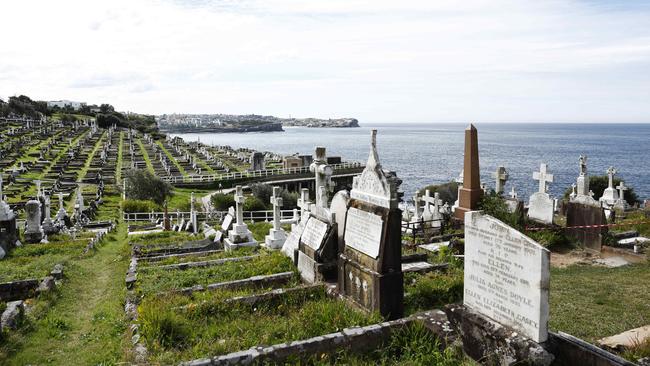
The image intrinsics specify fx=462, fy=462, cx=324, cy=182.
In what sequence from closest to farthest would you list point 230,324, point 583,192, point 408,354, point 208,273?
point 408,354 < point 230,324 < point 208,273 < point 583,192

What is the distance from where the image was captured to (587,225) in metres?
12.7

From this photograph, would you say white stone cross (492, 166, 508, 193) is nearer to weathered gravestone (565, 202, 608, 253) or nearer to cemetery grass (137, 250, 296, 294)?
weathered gravestone (565, 202, 608, 253)

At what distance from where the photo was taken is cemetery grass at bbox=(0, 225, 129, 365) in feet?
22.2

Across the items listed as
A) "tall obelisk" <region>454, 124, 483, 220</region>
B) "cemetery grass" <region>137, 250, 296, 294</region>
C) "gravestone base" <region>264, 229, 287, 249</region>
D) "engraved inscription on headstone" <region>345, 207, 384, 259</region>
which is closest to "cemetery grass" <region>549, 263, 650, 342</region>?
"engraved inscription on headstone" <region>345, 207, 384, 259</region>

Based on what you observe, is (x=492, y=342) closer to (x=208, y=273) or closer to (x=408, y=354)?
(x=408, y=354)

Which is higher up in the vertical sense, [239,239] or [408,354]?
[408,354]

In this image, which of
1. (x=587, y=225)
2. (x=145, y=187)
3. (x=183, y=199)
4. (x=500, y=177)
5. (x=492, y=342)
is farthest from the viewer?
(x=183, y=199)

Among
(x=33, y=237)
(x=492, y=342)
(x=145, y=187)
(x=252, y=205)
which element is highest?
(x=492, y=342)

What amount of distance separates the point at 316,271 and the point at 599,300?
516cm

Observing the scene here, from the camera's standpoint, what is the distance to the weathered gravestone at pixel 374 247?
7250 mm

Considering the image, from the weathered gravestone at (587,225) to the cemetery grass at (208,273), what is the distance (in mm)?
8050

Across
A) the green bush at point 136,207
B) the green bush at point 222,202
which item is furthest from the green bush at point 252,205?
the green bush at point 136,207

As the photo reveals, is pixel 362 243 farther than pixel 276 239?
No

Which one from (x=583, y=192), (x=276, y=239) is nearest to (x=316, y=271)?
(x=276, y=239)
